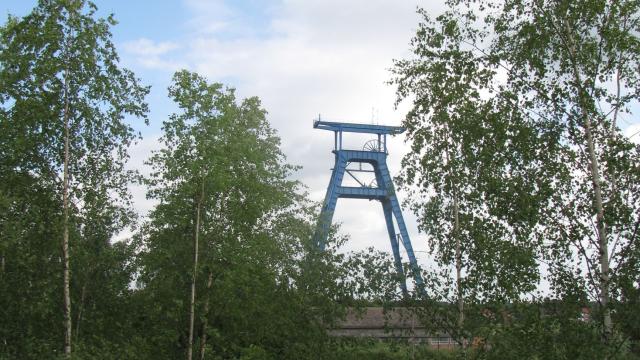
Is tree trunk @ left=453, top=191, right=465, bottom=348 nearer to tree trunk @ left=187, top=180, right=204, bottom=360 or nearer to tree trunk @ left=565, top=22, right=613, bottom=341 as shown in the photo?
tree trunk @ left=565, top=22, right=613, bottom=341

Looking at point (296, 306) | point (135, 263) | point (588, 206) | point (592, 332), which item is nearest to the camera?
point (592, 332)

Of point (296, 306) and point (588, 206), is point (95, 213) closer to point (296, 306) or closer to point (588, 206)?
point (296, 306)

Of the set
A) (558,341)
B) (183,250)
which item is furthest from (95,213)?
(558,341)

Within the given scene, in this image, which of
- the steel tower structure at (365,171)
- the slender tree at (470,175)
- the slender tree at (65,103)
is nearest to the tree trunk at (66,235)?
the slender tree at (65,103)

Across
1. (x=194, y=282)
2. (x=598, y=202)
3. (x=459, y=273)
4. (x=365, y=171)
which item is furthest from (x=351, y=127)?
(x=598, y=202)

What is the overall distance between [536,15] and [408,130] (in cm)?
326

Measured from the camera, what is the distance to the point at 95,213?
11828 mm

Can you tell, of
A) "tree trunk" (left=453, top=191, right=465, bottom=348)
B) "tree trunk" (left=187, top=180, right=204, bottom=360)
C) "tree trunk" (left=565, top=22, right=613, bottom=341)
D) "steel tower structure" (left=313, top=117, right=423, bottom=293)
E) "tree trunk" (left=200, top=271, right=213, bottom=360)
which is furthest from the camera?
"steel tower structure" (left=313, top=117, right=423, bottom=293)

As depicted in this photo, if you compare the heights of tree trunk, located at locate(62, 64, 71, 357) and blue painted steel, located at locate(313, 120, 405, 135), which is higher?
blue painted steel, located at locate(313, 120, 405, 135)

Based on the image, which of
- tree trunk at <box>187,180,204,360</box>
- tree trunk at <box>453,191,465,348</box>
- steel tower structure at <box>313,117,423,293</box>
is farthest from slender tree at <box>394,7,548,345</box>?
steel tower structure at <box>313,117,423,293</box>

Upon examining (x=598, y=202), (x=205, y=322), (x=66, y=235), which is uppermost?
(x=598, y=202)

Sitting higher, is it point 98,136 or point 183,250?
point 98,136

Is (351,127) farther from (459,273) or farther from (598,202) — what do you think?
(598,202)

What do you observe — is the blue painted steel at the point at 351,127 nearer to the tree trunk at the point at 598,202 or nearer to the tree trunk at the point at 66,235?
the tree trunk at the point at 66,235
